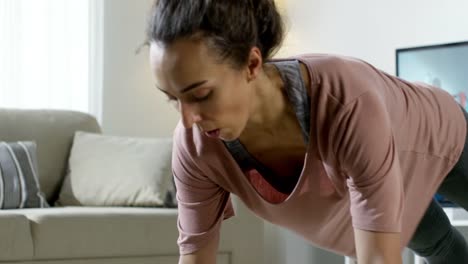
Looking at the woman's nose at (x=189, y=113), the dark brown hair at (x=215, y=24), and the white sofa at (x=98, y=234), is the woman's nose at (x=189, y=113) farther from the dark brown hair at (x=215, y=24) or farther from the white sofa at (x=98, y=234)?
the white sofa at (x=98, y=234)

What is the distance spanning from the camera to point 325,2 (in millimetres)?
3838

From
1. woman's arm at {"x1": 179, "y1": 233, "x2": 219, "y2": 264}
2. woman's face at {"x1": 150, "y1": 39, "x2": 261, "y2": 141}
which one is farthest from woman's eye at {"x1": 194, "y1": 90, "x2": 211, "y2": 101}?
woman's arm at {"x1": 179, "y1": 233, "x2": 219, "y2": 264}

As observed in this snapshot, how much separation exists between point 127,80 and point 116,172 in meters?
0.94

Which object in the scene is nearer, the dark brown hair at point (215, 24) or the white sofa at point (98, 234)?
the dark brown hair at point (215, 24)

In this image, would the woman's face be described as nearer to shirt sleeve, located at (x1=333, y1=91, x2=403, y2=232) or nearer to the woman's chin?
the woman's chin

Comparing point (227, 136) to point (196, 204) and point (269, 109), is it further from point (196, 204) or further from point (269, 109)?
point (196, 204)

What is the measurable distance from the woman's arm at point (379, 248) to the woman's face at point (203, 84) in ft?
0.92

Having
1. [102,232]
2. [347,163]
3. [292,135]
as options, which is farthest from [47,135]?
[347,163]

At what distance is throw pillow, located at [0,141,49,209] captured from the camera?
10.0ft

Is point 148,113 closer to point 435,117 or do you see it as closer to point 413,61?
point 413,61

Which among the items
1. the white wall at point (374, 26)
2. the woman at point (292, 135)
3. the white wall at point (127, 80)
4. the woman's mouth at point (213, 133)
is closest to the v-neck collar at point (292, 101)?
the woman at point (292, 135)

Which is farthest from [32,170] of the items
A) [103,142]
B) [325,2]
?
[325,2]

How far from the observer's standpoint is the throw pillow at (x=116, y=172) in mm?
3223

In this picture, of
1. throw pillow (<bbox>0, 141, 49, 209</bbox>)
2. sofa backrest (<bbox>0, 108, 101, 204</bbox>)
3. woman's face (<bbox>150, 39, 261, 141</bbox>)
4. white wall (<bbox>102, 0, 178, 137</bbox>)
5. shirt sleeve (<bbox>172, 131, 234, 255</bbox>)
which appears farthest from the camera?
white wall (<bbox>102, 0, 178, 137</bbox>)
